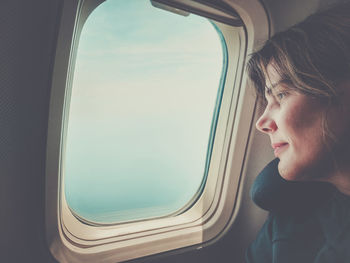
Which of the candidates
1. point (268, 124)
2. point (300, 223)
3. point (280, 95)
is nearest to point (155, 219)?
point (300, 223)

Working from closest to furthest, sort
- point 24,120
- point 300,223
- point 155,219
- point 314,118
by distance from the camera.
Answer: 1. point 314,118
2. point 24,120
3. point 300,223
4. point 155,219

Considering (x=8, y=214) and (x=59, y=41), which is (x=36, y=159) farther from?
(x=59, y=41)

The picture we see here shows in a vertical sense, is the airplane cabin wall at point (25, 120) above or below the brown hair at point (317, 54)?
below

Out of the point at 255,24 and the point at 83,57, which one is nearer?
the point at 83,57

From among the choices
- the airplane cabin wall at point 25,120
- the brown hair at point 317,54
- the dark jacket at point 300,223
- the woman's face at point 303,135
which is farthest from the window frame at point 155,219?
the woman's face at point 303,135

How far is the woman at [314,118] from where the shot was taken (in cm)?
79

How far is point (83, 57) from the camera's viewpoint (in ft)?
3.68

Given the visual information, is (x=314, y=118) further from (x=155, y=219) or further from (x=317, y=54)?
(x=155, y=219)

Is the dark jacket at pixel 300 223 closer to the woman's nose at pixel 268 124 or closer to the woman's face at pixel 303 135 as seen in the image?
the woman's face at pixel 303 135

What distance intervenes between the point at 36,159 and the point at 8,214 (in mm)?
249

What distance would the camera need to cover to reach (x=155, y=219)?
58.1 inches

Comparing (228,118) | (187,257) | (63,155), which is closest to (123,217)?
(187,257)

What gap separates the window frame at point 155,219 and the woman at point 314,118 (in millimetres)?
425

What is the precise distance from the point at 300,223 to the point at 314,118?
48 cm
